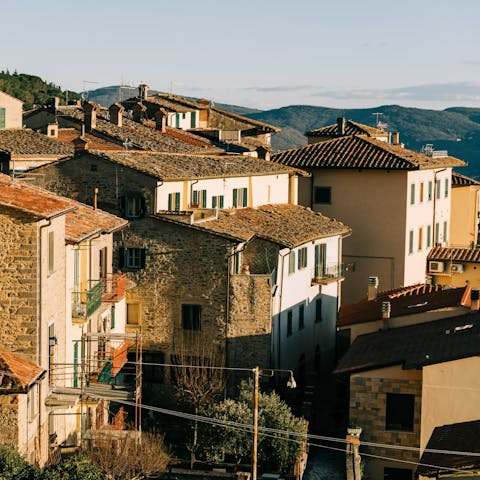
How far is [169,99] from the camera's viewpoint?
90062mm

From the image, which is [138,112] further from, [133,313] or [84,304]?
[84,304]

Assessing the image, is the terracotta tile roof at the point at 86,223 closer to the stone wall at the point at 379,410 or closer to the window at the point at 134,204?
the window at the point at 134,204

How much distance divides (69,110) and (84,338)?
41525 millimetres

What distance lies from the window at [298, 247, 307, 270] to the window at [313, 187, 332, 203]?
39.0 feet

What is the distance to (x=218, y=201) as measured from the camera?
48875 millimetres

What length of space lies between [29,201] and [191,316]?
50.2 ft

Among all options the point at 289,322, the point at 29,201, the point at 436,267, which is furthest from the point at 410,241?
the point at 29,201

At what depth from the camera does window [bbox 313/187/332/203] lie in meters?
59.2

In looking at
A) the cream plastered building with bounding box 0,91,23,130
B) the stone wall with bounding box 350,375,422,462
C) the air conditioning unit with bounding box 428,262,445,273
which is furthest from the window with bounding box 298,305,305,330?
the cream plastered building with bounding box 0,91,23,130

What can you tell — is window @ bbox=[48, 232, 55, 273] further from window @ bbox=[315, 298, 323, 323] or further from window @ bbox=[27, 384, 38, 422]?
window @ bbox=[315, 298, 323, 323]

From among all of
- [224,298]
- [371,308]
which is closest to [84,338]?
[224,298]

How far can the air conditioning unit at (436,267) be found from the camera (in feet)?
204

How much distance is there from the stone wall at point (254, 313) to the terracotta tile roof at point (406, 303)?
307cm

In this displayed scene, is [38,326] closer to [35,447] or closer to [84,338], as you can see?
[35,447]
